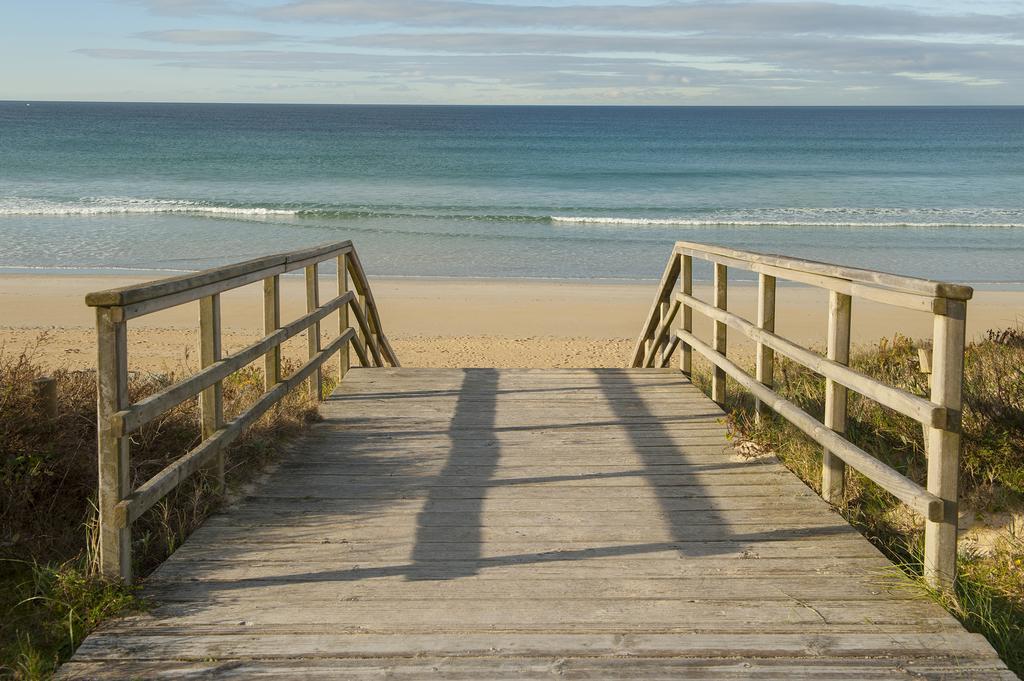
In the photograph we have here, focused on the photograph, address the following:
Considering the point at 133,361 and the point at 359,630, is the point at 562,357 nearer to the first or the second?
the point at 133,361

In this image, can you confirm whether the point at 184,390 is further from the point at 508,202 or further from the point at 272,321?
the point at 508,202

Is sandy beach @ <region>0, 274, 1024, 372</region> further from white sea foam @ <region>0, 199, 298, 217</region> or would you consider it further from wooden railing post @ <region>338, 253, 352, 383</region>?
white sea foam @ <region>0, 199, 298, 217</region>

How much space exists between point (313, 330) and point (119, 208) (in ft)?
92.6

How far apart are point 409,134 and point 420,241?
5425cm

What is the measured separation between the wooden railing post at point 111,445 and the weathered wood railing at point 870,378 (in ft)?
9.15

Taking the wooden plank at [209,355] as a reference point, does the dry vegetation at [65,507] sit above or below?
below

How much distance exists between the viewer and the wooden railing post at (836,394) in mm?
4488

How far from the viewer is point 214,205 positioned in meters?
33.7

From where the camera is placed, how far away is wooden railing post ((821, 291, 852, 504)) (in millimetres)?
4488

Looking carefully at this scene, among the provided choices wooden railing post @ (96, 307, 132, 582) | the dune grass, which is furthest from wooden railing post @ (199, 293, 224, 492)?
the dune grass

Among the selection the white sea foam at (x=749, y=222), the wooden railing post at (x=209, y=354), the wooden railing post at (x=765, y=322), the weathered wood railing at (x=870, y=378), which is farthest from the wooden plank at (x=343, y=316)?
the white sea foam at (x=749, y=222)

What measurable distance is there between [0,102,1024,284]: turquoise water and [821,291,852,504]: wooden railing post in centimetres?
1479

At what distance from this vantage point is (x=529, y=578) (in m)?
3.71

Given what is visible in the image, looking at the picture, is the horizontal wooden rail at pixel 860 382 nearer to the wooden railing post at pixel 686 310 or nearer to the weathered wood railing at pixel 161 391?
the wooden railing post at pixel 686 310
